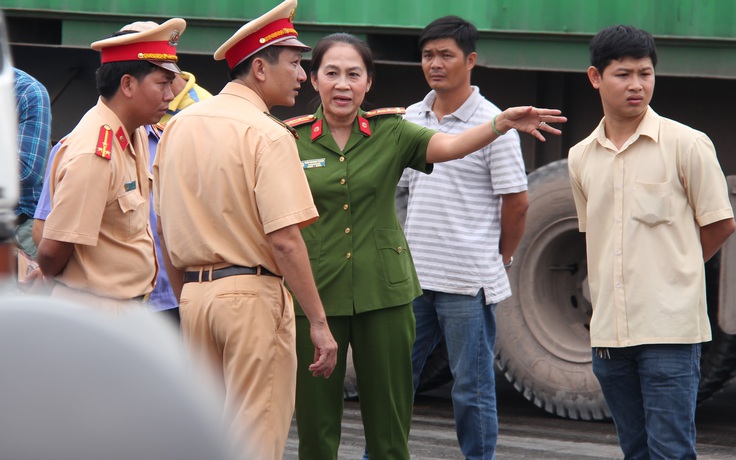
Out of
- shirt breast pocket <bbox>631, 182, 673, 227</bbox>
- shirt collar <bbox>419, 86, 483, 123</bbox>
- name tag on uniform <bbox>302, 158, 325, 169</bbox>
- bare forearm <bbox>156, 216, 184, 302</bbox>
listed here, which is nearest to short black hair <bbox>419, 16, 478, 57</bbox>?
shirt collar <bbox>419, 86, 483, 123</bbox>

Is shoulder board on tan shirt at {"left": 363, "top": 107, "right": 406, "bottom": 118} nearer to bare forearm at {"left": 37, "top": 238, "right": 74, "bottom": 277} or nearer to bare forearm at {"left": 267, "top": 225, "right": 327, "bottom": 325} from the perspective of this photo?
bare forearm at {"left": 267, "top": 225, "right": 327, "bottom": 325}

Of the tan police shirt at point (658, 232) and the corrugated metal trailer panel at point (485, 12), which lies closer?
the tan police shirt at point (658, 232)

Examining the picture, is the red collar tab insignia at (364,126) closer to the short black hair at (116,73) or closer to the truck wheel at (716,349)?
the short black hair at (116,73)

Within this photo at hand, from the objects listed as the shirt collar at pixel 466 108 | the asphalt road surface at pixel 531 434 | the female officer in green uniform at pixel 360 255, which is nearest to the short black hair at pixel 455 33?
the shirt collar at pixel 466 108

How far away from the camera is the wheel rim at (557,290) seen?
743 centimetres

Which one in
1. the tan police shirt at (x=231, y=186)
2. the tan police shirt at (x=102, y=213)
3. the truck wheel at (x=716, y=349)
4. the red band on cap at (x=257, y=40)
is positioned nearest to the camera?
the tan police shirt at (x=231, y=186)

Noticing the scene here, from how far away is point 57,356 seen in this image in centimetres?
196

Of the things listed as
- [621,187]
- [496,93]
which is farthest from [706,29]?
[621,187]

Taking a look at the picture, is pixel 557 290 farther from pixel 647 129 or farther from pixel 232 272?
pixel 232 272

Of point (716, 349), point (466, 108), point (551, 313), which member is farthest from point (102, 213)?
point (716, 349)

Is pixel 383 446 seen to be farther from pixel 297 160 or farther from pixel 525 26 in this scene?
pixel 525 26

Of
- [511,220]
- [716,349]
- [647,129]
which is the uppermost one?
[647,129]

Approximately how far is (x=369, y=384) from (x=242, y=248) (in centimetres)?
88

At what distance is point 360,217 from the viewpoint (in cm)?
480
